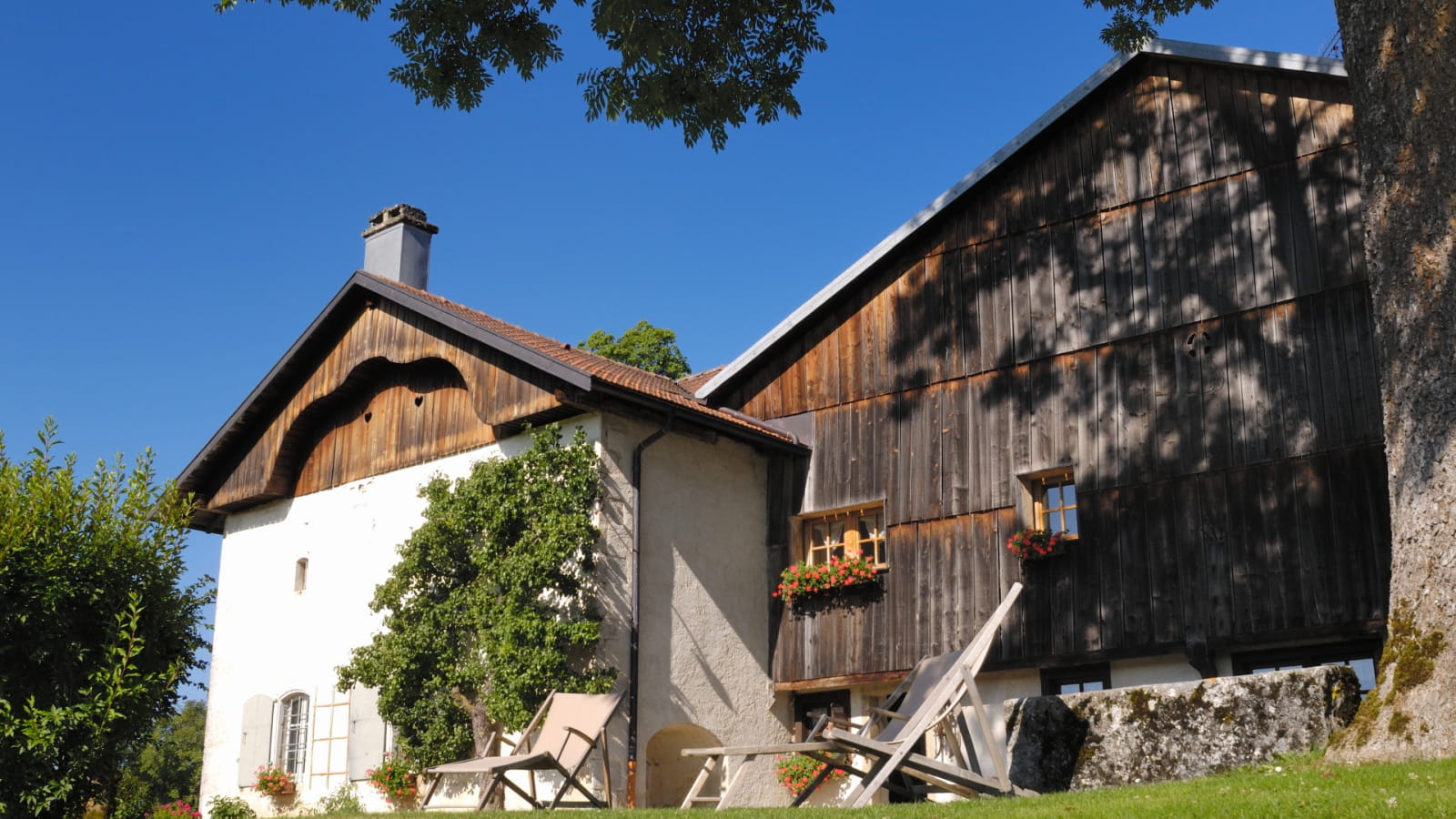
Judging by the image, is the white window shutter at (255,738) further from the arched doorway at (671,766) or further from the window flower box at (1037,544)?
the window flower box at (1037,544)

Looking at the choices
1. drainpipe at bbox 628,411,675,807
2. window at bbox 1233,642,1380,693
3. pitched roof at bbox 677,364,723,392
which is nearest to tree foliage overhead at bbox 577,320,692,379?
pitched roof at bbox 677,364,723,392

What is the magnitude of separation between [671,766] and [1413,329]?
926 centimetres

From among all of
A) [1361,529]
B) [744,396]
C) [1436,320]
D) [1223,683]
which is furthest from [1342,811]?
[744,396]

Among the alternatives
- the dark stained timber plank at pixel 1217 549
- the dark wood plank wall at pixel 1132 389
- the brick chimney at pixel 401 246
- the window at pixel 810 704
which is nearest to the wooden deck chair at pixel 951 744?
the dark stained timber plank at pixel 1217 549

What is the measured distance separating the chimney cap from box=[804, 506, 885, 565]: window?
22.6 feet

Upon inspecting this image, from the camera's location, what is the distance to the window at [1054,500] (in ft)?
42.0

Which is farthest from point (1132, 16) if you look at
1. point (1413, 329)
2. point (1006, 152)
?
point (1413, 329)

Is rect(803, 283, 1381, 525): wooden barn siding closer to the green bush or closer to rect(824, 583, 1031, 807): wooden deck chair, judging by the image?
rect(824, 583, 1031, 807): wooden deck chair

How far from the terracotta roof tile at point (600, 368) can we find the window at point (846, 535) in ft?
3.50

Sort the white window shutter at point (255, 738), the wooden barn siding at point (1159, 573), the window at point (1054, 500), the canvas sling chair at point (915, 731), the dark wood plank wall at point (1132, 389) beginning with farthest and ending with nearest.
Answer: the white window shutter at point (255, 738)
the window at point (1054, 500)
the dark wood plank wall at point (1132, 389)
the wooden barn siding at point (1159, 573)
the canvas sling chair at point (915, 731)

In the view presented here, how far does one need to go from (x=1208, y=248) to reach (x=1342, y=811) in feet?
25.3

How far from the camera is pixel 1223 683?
816cm

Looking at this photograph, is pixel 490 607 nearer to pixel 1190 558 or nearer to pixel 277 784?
pixel 277 784

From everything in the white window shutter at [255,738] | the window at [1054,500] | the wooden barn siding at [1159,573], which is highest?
the window at [1054,500]
